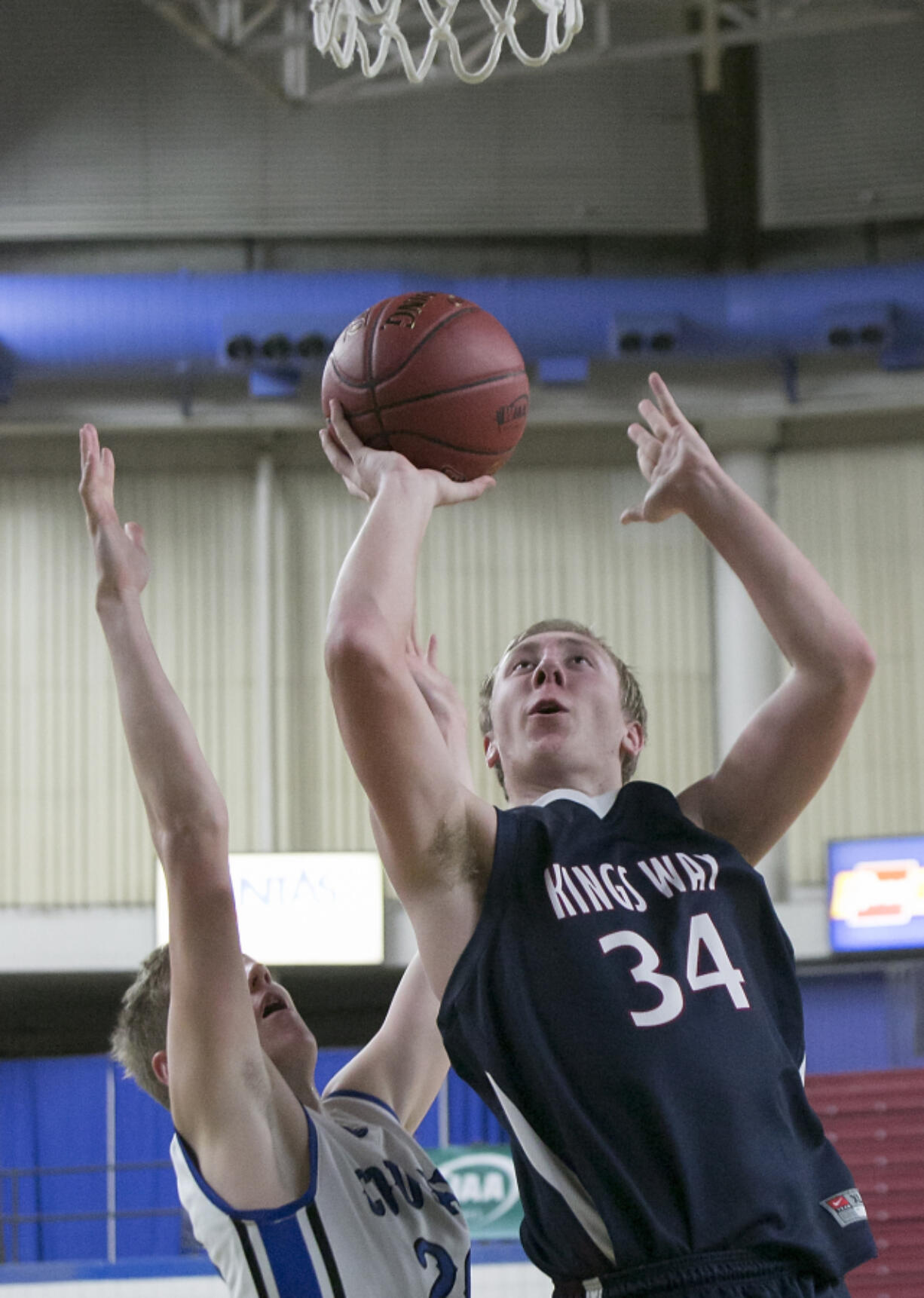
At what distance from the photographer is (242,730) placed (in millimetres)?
12109

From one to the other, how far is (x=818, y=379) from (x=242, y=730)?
5497 millimetres

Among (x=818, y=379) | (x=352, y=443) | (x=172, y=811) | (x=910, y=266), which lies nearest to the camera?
(x=172, y=811)

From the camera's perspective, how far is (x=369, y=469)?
8.42ft

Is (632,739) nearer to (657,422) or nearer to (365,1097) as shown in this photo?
(657,422)

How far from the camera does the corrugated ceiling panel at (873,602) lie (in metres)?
11.9

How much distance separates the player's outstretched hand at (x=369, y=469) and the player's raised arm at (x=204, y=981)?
0.49 metres

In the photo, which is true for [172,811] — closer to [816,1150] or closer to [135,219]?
[816,1150]

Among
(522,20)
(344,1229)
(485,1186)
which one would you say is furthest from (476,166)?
(344,1229)

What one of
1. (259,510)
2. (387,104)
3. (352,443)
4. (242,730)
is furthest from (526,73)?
(352,443)

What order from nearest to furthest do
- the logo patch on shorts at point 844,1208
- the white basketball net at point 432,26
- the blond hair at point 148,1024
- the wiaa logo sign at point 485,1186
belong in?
the logo patch on shorts at point 844,1208 → the blond hair at point 148,1024 → the white basketball net at point 432,26 → the wiaa logo sign at point 485,1186

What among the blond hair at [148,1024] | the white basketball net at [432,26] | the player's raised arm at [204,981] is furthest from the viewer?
the white basketball net at [432,26]

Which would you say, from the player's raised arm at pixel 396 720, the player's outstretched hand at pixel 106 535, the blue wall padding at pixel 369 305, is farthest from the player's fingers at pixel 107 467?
the blue wall padding at pixel 369 305

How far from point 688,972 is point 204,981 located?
0.77 metres

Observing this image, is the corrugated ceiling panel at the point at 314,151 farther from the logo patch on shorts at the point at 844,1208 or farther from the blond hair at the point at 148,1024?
the logo patch on shorts at the point at 844,1208
